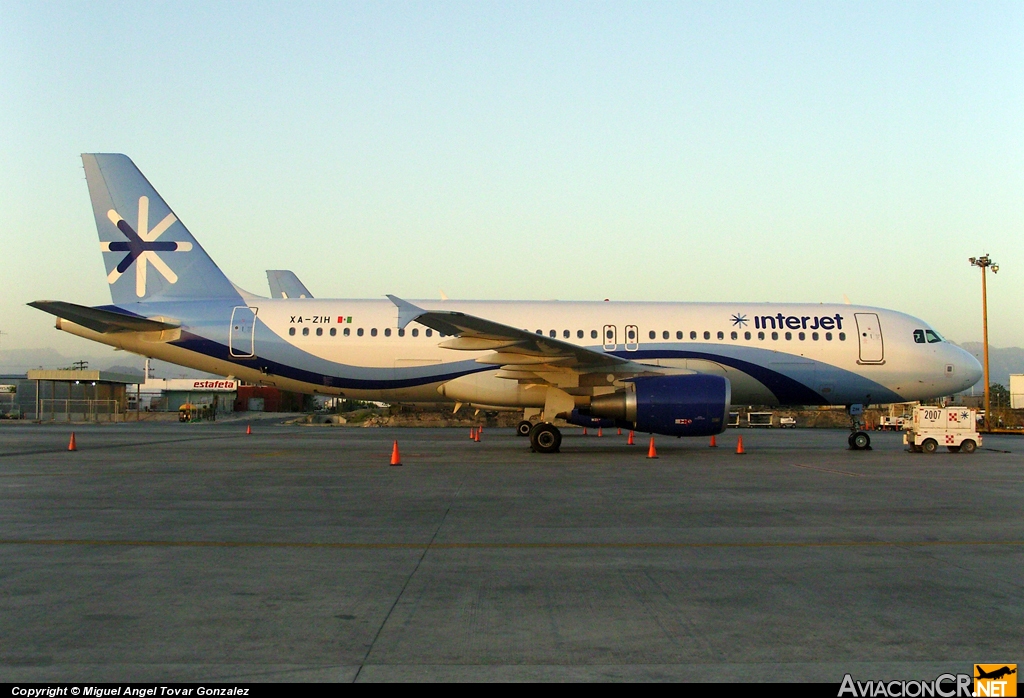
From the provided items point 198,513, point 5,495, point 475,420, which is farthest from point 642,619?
point 475,420

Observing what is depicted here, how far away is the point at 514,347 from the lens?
56.5 feet

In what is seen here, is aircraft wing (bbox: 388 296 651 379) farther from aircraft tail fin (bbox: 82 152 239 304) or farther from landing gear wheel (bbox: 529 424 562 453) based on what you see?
aircraft tail fin (bbox: 82 152 239 304)

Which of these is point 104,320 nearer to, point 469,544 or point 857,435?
point 469,544

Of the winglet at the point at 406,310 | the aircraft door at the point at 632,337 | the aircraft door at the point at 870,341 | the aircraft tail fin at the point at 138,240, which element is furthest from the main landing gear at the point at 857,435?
the aircraft tail fin at the point at 138,240

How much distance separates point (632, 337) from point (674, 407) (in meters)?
4.05

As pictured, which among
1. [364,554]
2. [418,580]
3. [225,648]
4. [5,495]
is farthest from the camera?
[5,495]

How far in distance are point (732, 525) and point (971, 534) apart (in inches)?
91.0

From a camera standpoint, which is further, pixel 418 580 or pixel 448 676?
pixel 418 580

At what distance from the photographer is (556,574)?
6.12 meters

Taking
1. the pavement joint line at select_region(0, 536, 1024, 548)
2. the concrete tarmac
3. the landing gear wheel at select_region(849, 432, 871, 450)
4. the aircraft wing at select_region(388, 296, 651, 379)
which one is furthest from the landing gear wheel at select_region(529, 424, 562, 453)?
the pavement joint line at select_region(0, 536, 1024, 548)

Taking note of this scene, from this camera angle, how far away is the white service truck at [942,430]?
19953 millimetres

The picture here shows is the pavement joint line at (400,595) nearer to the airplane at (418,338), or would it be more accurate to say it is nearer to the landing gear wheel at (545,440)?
the landing gear wheel at (545,440)

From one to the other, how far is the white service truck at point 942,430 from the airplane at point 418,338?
1.01 meters

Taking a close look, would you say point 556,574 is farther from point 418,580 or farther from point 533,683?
point 533,683
